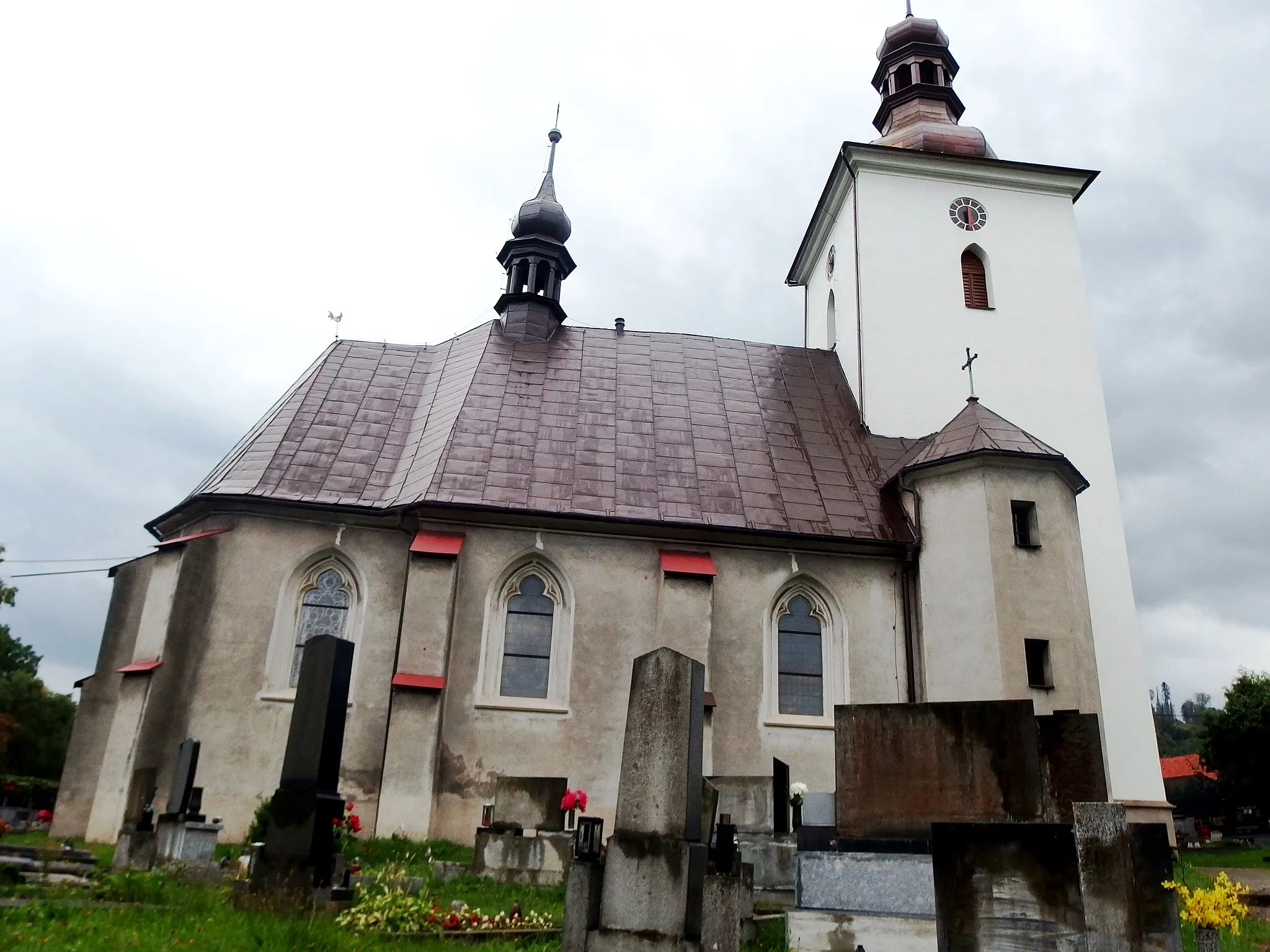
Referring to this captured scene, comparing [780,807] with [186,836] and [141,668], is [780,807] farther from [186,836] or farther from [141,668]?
[141,668]

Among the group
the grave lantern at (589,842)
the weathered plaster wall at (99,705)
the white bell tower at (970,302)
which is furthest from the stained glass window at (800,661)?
the weathered plaster wall at (99,705)

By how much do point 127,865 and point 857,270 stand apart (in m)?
16.4

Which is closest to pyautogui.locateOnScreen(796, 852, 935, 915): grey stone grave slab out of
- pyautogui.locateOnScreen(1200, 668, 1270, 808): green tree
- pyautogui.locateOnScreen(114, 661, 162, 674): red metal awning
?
pyautogui.locateOnScreen(114, 661, 162, 674): red metal awning

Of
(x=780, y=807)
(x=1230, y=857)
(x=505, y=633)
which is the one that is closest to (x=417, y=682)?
(x=505, y=633)

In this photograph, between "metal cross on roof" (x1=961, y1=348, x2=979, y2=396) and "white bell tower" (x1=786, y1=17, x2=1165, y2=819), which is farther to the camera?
"white bell tower" (x1=786, y1=17, x2=1165, y2=819)

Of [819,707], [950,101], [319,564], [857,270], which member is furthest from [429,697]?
[950,101]

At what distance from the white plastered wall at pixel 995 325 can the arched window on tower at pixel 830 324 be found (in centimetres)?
54

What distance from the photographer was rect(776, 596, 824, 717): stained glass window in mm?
14977

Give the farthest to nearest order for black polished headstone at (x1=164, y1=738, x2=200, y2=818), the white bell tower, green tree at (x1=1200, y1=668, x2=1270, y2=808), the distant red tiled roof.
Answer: the distant red tiled roof
green tree at (x1=1200, y1=668, x2=1270, y2=808)
the white bell tower
black polished headstone at (x1=164, y1=738, x2=200, y2=818)

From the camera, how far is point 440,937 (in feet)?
22.7

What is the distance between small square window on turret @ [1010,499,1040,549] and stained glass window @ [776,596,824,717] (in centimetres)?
335

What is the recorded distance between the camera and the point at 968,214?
20.8 meters

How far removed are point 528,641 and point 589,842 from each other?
8935 millimetres

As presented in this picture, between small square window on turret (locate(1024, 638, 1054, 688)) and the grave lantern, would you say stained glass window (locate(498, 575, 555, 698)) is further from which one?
the grave lantern
